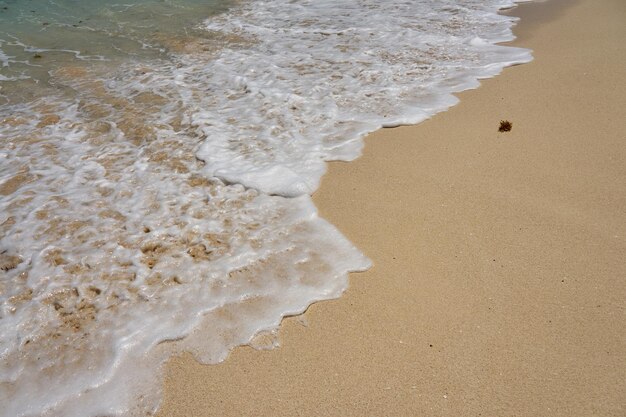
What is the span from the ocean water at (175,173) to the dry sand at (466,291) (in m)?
0.23

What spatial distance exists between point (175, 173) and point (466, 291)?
2.87 m

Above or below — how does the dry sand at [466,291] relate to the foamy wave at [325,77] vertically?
below

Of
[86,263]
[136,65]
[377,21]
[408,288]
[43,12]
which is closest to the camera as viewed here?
[408,288]

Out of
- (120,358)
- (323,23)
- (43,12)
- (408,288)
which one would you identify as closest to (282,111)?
(408,288)

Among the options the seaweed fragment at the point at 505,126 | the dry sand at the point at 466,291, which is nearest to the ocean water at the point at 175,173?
the dry sand at the point at 466,291

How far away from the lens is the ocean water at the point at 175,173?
3008mm

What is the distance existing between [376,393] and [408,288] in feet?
2.71

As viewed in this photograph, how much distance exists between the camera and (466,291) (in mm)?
3125

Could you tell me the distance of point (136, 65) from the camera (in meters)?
7.52

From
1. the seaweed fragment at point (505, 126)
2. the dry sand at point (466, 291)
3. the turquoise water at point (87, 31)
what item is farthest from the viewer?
the turquoise water at point (87, 31)

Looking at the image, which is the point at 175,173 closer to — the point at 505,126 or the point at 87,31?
the point at 505,126

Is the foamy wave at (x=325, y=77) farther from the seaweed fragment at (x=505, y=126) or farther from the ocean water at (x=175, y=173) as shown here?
the seaweed fragment at (x=505, y=126)

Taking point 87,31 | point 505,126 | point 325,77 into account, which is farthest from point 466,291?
point 87,31

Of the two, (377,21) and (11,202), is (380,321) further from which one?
(377,21)
